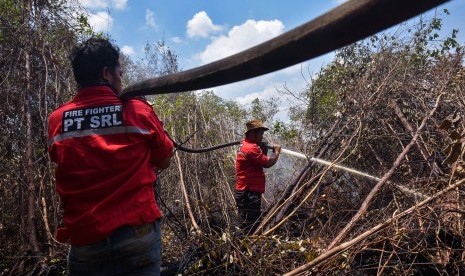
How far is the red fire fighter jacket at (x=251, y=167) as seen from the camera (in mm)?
5234

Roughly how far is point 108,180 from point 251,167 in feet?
12.3

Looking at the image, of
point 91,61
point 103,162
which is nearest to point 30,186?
point 91,61

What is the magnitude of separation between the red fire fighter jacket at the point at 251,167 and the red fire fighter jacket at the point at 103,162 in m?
3.38

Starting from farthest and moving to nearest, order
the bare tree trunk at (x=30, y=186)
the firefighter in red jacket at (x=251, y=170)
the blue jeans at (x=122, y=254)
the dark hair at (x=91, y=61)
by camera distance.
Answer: the firefighter in red jacket at (x=251, y=170) < the bare tree trunk at (x=30, y=186) < the dark hair at (x=91, y=61) < the blue jeans at (x=122, y=254)

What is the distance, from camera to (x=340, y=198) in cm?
474

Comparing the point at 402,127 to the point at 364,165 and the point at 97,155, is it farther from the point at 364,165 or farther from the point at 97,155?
the point at 97,155

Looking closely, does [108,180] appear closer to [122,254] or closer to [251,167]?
[122,254]

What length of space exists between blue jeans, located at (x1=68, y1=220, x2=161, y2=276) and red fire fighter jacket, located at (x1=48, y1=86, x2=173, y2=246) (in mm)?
39

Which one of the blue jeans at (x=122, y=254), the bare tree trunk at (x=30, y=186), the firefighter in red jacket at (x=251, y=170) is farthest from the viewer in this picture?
the firefighter in red jacket at (x=251, y=170)

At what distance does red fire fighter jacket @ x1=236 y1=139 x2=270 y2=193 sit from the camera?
523 centimetres

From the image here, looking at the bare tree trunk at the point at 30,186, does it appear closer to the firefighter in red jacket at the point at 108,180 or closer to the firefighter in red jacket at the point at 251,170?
the firefighter in red jacket at the point at 108,180

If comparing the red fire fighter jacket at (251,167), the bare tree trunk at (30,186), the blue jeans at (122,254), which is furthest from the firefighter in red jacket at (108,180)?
the red fire fighter jacket at (251,167)

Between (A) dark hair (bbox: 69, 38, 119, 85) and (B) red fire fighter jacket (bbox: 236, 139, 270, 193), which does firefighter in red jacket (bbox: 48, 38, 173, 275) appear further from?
(B) red fire fighter jacket (bbox: 236, 139, 270, 193)

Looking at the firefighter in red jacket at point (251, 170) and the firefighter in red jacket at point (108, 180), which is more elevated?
the firefighter in red jacket at point (108, 180)
